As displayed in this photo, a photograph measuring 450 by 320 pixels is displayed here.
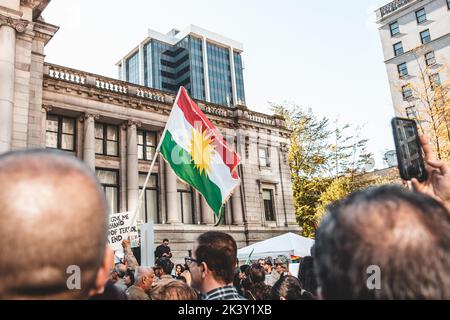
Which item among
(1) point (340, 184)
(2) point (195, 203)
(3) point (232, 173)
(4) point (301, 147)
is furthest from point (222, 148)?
(4) point (301, 147)

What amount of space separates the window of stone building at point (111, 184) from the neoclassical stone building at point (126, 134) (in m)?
0.06

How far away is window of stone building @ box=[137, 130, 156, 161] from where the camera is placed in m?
25.2

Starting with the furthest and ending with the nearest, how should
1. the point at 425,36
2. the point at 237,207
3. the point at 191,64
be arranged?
the point at 191,64 < the point at 425,36 < the point at 237,207

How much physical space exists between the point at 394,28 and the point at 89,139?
4669cm

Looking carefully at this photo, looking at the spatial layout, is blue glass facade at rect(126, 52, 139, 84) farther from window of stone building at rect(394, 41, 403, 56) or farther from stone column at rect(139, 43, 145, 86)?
window of stone building at rect(394, 41, 403, 56)

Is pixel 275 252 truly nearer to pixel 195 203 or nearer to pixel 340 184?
pixel 195 203

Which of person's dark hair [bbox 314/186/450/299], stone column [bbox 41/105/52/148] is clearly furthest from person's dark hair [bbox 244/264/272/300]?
stone column [bbox 41/105/52/148]

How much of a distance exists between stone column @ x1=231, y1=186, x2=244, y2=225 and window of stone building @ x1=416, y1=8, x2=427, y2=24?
38.6 metres

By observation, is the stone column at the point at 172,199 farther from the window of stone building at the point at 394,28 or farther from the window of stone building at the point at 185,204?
the window of stone building at the point at 394,28

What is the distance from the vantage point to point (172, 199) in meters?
24.2

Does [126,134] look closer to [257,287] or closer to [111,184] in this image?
[111,184]

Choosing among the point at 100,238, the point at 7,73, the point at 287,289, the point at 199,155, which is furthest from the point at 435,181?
the point at 7,73

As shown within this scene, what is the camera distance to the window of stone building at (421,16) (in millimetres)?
48969

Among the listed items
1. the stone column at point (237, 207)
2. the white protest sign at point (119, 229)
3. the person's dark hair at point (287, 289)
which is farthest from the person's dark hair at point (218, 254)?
the stone column at point (237, 207)
